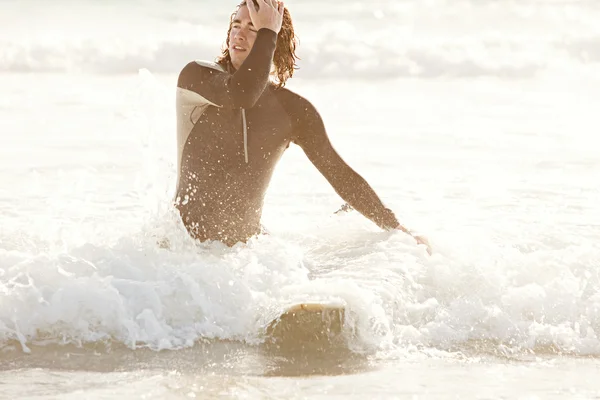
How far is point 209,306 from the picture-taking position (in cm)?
440

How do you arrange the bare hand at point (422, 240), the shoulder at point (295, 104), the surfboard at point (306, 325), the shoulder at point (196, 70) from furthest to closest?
the bare hand at point (422, 240), the shoulder at point (295, 104), the shoulder at point (196, 70), the surfboard at point (306, 325)

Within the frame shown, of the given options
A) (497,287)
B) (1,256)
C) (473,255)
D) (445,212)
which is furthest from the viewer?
(445,212)

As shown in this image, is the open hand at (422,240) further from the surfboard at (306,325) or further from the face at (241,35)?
the face at (241,35)

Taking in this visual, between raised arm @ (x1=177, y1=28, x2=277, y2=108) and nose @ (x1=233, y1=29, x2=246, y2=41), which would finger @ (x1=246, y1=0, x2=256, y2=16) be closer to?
raised arm @ (x1=177, y1=28, x2=277, y2=108)

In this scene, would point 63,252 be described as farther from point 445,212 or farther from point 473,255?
point 445,212

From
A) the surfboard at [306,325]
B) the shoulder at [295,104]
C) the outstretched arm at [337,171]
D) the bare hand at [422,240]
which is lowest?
the surfboard at [306,325]

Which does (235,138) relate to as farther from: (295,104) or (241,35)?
(241,35)

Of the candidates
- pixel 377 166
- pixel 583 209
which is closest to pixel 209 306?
pixel 583 209

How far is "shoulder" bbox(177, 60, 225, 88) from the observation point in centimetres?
469

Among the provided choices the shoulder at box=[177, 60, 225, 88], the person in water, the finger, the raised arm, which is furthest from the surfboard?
the finger

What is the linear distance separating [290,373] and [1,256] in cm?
158

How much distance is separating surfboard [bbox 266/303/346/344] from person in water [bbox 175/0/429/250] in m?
0.81

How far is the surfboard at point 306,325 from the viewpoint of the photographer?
425 cm

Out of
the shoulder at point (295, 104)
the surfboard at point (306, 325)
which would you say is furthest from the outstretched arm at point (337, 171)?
the surfboard at point (306, 325)
